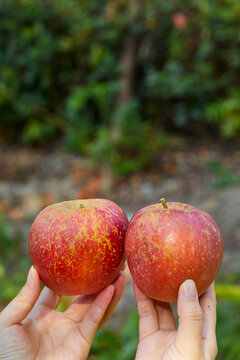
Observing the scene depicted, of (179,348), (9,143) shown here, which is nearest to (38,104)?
(9,143)

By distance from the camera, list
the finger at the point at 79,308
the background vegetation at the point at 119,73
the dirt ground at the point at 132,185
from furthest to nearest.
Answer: the background vegetation at the point at 119,73 → the dirt ground at the point at 132,185 → the finger at the point at 79,308

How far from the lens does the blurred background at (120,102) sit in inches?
170

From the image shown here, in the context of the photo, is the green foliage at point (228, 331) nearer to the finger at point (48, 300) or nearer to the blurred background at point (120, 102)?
the finger at point (48, 300)

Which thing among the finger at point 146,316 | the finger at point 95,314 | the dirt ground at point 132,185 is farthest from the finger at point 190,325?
the dirt ground at point 132,185

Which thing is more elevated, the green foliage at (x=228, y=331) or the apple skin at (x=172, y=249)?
the apple skin at (x=172, y=249)

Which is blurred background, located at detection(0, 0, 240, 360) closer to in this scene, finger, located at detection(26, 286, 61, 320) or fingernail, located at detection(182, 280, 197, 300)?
finger, located at detection(26, 286, 61, 320)

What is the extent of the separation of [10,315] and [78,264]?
0.94ft

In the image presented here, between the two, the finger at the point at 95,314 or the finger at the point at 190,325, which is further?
the finger at the point at 95,314

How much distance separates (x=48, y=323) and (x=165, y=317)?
0.46 metres

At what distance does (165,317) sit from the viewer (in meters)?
1.40

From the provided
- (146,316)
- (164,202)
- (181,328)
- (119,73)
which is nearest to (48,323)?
(146,316)

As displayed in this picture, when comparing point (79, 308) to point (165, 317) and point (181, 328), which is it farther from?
point (181, 328)

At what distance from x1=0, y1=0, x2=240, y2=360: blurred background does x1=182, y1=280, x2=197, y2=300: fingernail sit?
2.42m

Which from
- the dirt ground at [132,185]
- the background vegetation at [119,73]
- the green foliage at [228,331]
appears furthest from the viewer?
the background vegetation at [119,73]
